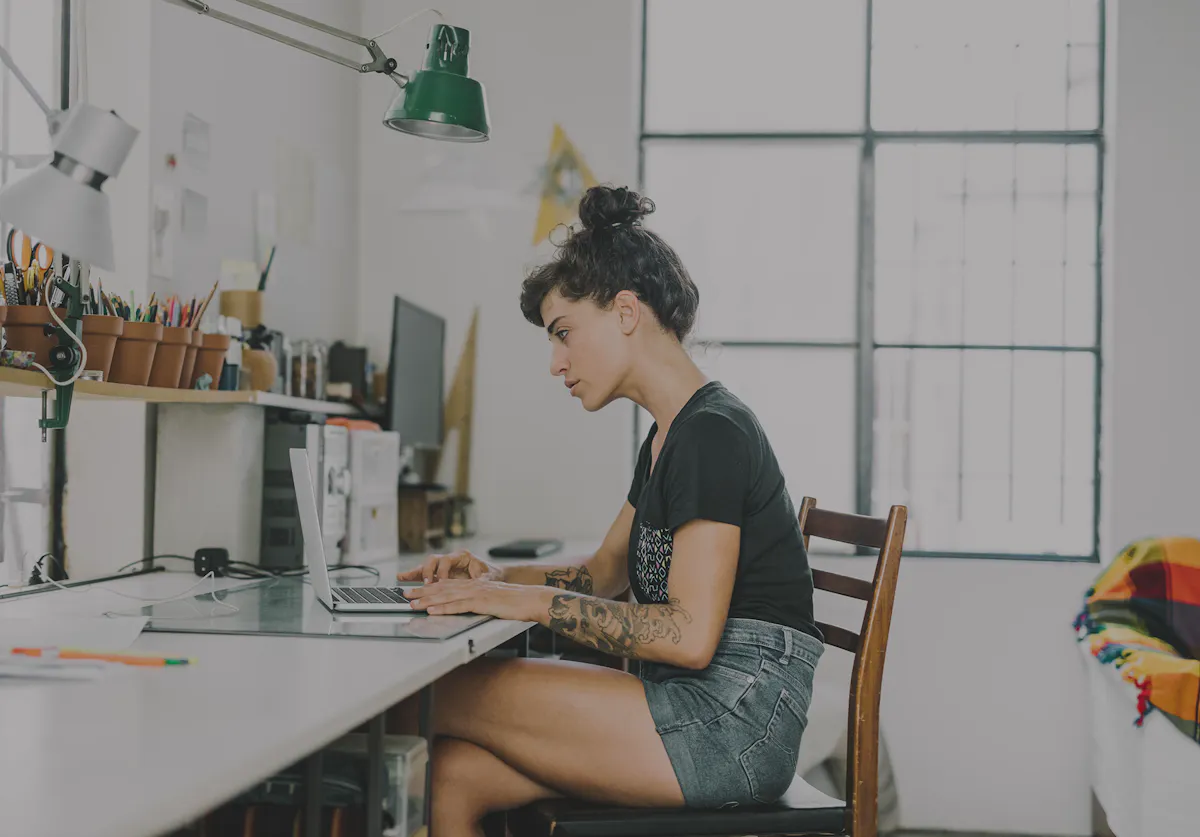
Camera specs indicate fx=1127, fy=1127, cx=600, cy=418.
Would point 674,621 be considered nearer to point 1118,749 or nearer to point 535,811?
point 535,811

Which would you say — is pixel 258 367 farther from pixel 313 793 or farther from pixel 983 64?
pixel 983 64

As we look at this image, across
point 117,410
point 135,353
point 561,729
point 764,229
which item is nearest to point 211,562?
point 117,410

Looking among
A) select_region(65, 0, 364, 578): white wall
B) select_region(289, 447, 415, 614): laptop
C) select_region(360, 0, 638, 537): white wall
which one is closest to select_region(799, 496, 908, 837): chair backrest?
select_region(289, 447, 415, 614): laptop

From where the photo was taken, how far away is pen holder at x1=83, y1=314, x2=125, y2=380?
1.86 m

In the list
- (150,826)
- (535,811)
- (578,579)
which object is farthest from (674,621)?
(150,826)

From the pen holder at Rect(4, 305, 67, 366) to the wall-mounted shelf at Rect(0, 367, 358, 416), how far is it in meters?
0.06

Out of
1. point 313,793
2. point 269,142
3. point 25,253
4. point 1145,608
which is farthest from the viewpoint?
point 1145,608

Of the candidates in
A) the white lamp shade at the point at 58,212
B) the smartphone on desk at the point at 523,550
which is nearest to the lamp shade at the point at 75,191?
the white lamp shade at the point at 58,212

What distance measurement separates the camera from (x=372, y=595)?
6.02 feet

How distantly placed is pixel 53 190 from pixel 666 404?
894 mm

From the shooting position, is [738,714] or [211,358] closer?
[738,714]

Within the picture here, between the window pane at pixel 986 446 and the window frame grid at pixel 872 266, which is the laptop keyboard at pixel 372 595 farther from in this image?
the window pane at pixel 986 446

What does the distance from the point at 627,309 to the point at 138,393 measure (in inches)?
34.4

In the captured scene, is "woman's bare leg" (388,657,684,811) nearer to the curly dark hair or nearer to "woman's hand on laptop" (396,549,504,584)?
"woman's hand on laptop" (396,549,504,584)
